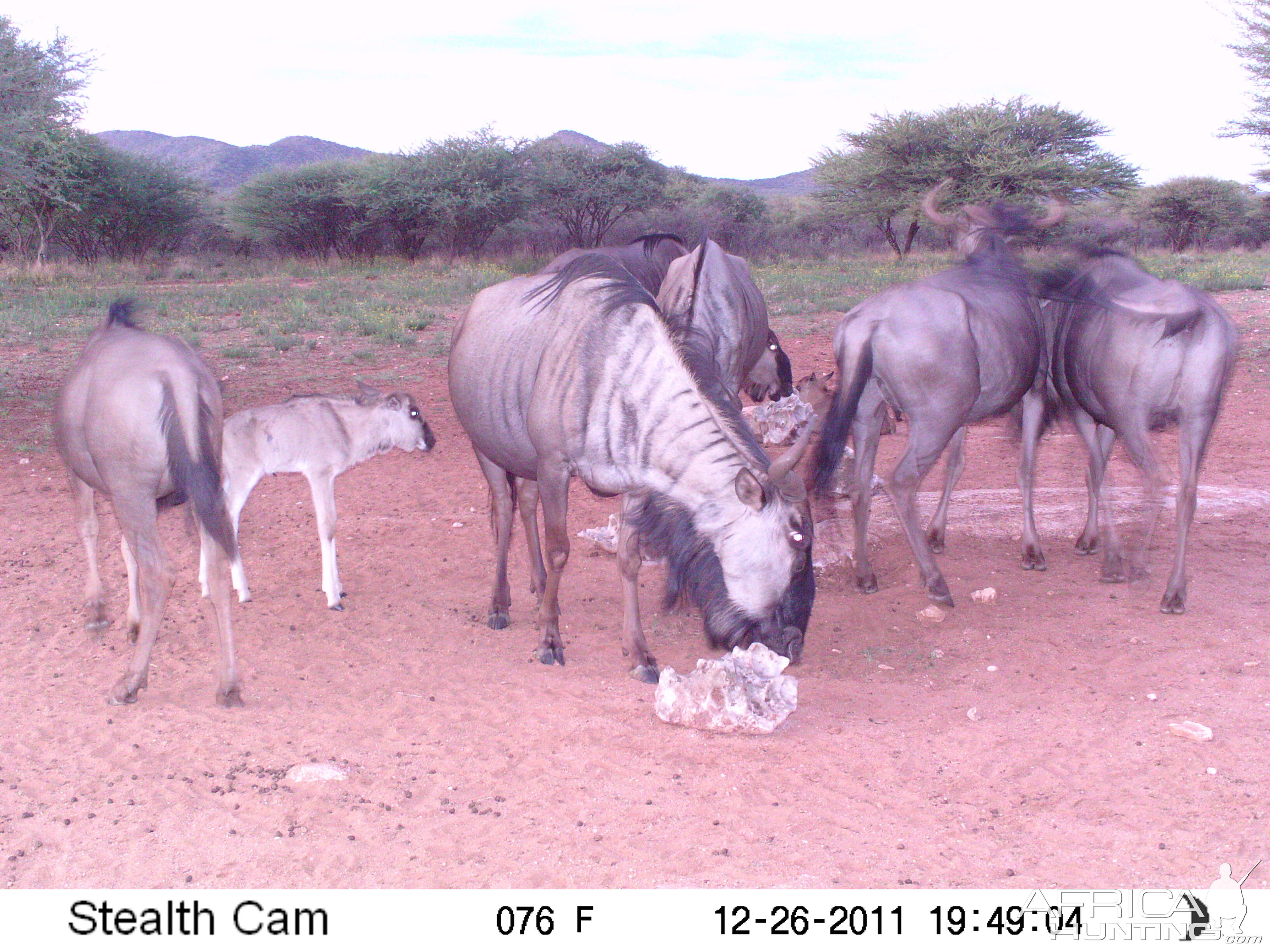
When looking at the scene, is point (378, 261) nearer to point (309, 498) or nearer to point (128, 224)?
point (128, 224)

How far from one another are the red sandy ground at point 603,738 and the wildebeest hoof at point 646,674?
0.27 feet

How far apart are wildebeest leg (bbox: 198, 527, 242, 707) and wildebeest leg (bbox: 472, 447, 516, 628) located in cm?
152

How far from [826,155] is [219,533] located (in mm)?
39244

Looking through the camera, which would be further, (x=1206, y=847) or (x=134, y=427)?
(x=134, y=427)

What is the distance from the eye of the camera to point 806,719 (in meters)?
4.41

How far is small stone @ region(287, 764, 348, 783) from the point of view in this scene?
12.4ft

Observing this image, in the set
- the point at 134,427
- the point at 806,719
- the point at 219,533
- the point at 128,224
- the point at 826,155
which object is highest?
the point at 826,155

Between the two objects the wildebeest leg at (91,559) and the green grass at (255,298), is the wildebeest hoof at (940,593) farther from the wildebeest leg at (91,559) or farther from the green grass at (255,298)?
the green grass at (255,298)

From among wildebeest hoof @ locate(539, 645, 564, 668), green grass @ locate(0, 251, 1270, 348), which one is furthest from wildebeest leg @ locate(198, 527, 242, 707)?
green grass @ locate(0, 251, 1270, 348)

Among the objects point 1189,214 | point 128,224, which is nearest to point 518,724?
point 128,224

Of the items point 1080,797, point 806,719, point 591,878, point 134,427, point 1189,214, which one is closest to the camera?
point 591,878

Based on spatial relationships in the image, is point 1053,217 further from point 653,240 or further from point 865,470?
point 653,240

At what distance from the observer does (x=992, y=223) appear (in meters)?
7.05

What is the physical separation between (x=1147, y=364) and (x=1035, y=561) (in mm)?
1540
